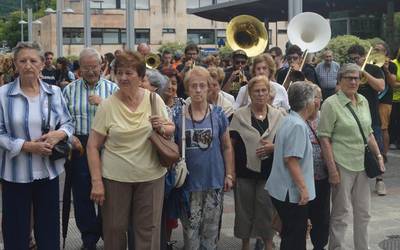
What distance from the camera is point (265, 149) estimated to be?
18.1ft

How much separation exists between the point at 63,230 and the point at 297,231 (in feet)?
7.63

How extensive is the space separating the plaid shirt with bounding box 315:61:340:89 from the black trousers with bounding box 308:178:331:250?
652cm

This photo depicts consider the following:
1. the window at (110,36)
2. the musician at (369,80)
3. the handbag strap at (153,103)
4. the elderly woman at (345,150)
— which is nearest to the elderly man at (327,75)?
the musician at (369,80)

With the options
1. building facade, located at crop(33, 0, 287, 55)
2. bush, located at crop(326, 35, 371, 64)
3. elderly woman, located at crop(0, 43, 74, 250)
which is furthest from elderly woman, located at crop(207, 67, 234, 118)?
building facade, located at crop(33, 0, 287, 55)

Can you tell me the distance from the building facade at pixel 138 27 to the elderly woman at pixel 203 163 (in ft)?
170

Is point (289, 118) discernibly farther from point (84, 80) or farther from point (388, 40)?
point (388, 40)

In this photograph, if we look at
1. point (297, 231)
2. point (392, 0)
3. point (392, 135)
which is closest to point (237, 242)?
point (297, 231)

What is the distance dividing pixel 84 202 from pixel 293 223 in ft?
6.48

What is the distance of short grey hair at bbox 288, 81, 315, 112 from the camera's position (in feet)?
16.2

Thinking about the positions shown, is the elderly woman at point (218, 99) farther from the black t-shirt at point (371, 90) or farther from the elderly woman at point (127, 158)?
the black t-shirt at point (371, 90)

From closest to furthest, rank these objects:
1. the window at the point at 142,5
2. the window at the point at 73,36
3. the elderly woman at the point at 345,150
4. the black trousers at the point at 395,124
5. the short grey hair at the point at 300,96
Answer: the short grey hair at the point at 300,96 → the elderly woman at the point at 345,150 → the black trousers at the point at 395,124 → the window at the point at 73,36 → the window at the point at 142,5

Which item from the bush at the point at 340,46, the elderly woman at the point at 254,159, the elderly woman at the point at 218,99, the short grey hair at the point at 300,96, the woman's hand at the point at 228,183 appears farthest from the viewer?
the bush at the point at 340,46

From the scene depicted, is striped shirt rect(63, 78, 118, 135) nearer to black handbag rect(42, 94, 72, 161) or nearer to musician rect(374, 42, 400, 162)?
black handbag rect(42, 94, 72, 161)

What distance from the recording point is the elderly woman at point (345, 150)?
5445 mm
